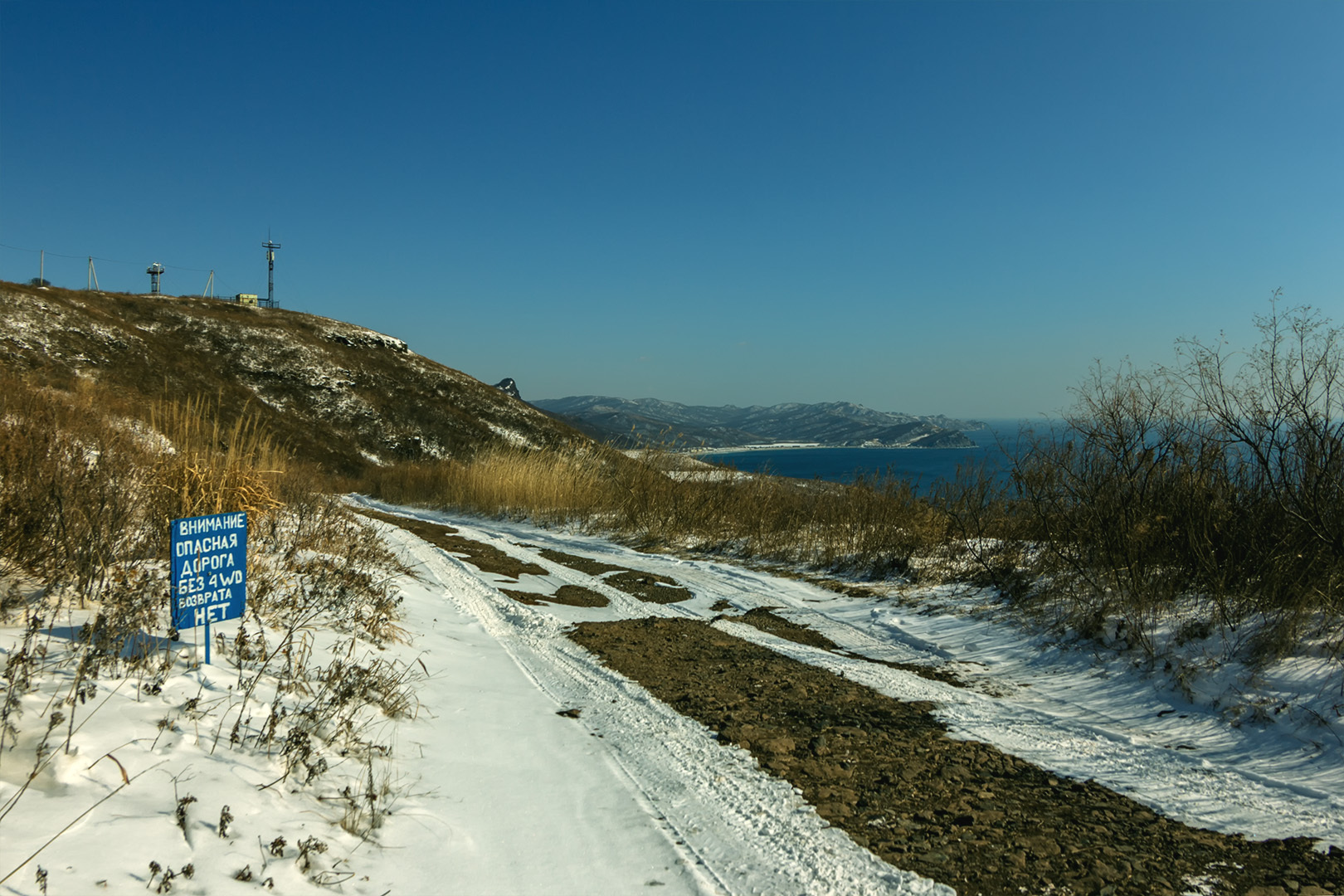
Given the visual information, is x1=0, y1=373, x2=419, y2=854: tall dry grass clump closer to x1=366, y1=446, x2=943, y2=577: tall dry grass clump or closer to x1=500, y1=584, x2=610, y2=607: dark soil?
x1=500, y1=584, x2=610, y2=607: dark soil

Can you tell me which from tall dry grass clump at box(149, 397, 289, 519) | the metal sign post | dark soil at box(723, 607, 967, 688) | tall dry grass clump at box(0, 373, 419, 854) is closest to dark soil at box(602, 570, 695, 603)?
dark soil at box(723, 607, 967, 688)

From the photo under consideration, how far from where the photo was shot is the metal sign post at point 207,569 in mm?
3840

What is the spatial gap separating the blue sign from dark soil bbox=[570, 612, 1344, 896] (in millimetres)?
2738

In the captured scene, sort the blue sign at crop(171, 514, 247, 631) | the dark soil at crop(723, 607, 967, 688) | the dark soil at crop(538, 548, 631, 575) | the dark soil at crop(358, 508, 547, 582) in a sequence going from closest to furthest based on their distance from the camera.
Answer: the blue sign at crop(171, 514, 247, 631) → the dark soil at crop(723, 607, 967, 688) → the dark soil at crop(358, 508, 547, 582) → the dark soil at crop(538, 548, 631, 575)

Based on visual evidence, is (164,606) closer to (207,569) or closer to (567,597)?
(207,569)

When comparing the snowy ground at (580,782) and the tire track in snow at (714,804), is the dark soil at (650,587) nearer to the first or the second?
the snowy ground at (580,782)

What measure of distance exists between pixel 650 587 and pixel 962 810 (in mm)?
6271

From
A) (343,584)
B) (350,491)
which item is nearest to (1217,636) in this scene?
(343,584)

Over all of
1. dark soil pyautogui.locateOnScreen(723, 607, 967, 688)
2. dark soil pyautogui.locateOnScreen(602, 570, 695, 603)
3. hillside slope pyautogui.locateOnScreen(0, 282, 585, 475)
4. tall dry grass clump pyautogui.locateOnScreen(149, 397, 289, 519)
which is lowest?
dark soil pyautogui.locateOnScreen(723, 607, 967, 688)

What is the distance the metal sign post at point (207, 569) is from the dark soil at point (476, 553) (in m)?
5.56

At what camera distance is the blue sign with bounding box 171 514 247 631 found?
384 cm

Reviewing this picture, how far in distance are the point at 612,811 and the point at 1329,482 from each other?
6010 millimetres

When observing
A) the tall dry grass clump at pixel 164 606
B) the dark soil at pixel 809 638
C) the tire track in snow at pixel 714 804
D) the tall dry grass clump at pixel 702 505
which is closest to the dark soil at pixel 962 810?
the tire track in snow at pixel 714 804

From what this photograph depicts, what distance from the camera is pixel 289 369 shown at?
5869 centimetres
